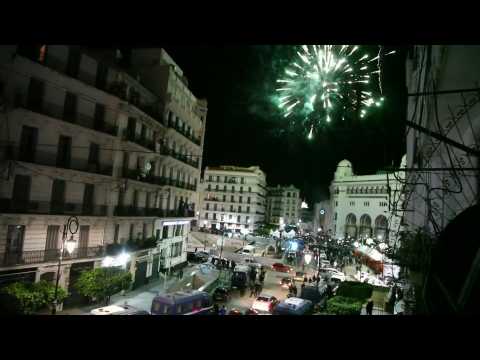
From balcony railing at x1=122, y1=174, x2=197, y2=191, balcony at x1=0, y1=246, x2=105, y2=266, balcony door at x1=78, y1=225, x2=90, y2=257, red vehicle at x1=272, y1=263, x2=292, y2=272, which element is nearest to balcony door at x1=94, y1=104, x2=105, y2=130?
balcony railing at x1=122, y1=174, x2=197, y2=191

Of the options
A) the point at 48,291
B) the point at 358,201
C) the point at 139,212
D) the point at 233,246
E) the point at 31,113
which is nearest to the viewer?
the point at 48,291

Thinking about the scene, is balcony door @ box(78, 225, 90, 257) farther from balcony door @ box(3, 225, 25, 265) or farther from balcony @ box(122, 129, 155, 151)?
balcony @ box(122, 129, 155, 151)

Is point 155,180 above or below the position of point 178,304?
above

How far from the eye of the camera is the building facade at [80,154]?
601 inches

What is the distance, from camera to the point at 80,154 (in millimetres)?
18578

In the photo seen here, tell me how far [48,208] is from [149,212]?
885cm

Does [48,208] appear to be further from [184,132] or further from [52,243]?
[184,132]

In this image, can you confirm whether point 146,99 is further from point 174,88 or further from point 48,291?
point 48,291

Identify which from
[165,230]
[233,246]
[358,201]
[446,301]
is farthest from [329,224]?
[446,301]

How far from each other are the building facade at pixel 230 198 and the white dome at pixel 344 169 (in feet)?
72.5

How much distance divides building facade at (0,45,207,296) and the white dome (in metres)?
62.2

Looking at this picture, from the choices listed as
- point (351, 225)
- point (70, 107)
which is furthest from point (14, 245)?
point (351, 225)

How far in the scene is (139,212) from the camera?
23812mm

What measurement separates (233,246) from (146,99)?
101 ft
